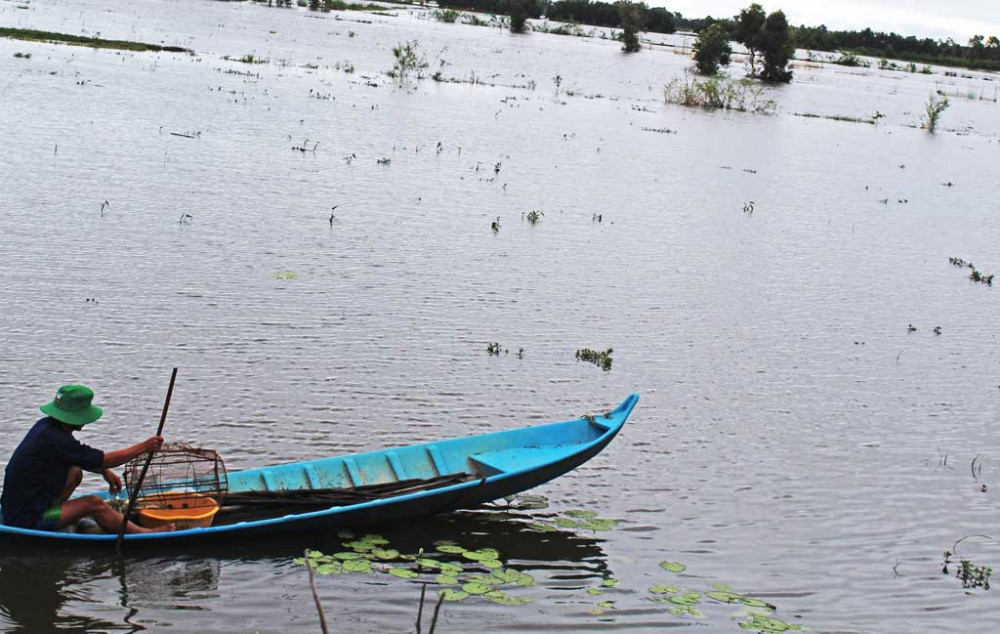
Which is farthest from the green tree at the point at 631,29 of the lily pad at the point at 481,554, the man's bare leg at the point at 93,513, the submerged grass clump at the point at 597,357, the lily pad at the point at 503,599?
the man's bare leg at the point at 93,513

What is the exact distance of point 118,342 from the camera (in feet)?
41.2

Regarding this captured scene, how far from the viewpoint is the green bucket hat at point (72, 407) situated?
25.0 feet

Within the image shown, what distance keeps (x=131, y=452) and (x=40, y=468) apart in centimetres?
65

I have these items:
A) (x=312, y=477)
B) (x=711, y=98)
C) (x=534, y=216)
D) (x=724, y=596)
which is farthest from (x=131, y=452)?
(x=711, y=98)

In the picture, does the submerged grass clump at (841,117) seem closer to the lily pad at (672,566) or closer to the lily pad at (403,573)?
the lily pad at (672,566)

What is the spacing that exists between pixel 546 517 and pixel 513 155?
787 inches

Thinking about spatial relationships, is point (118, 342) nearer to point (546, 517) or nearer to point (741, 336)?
point (546, 517)

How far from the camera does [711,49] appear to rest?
61.2 metres

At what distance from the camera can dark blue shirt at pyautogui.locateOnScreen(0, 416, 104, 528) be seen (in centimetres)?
765

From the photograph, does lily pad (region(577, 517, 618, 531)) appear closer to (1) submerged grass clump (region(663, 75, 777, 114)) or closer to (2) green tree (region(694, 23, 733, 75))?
(1) submerged grass clump (region(663, 75, 777, 114))

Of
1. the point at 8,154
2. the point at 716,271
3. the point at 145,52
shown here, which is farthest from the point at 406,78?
the point at 716,271

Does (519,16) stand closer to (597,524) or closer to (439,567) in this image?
(597,524)

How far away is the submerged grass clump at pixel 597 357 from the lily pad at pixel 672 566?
4.77 metres

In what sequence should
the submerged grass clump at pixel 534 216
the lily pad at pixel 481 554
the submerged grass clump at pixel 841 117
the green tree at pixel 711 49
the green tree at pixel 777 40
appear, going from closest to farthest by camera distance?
1. the lily pad at pixel 481 554
2. the submerged grass clump at pixel 534 216
3. the submerged grass clump at pixel 841 117
4. the green tree at pixel 711 49
5. the green tree at pixel 777 40
